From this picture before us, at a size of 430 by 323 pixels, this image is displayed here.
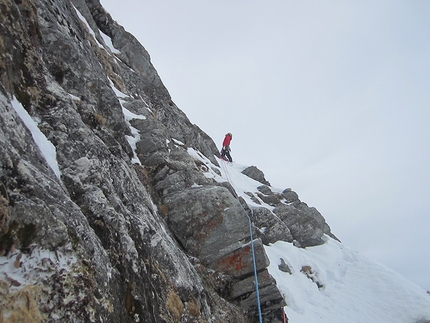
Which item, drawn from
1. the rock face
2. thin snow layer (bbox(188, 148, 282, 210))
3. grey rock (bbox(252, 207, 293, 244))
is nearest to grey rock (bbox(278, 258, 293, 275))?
grey rock (bbox(252, 207, 293, 244))

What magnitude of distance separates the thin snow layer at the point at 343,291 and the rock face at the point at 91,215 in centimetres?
492

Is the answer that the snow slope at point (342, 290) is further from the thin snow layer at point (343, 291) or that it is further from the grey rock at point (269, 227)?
the grey rock at point (269, 227)

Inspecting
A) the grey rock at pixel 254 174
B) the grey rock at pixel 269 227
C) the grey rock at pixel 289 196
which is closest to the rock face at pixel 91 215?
the grey rock at pixel 269 227

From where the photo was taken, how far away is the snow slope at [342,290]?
13.4 metres

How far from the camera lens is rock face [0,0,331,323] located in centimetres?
357

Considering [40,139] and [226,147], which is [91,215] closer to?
[40,139]

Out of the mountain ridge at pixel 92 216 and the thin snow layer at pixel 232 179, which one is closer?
the mountain ridge at pixel 92 216

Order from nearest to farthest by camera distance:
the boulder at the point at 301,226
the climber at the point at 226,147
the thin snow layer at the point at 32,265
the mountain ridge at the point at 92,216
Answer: the thin snow layer at the point at 32,265
the mountain ridge at the point at 92,216
the boulder at the point at 301,226
the climber at the point at 226,147

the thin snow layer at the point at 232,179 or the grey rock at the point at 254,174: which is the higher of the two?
the grey rock at the point at 254,174

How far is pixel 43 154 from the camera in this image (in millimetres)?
5500

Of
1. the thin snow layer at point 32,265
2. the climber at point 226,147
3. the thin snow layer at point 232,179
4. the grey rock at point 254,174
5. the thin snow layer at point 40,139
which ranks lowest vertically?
the thin snow layer at point 32,265

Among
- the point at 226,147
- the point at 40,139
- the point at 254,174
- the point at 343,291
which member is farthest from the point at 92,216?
the point at 254,174

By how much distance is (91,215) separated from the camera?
5184 millimetres

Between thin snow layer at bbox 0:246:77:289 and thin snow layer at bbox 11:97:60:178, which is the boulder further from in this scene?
thin snow layer at bbox 0:246:77:289
